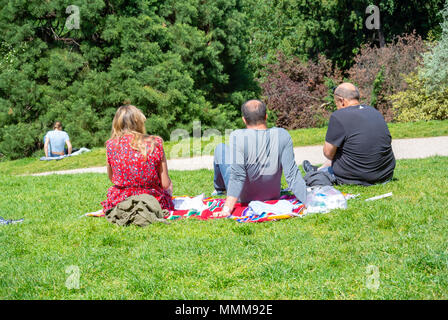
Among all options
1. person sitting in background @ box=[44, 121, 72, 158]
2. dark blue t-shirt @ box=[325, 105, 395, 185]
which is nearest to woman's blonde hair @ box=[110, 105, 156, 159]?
dark blue t-shirt @ box=[325, 105, 395, 185]

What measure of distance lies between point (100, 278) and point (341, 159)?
3.89m

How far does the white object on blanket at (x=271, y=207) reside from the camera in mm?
5229

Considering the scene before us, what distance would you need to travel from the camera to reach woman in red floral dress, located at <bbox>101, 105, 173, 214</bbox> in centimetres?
535

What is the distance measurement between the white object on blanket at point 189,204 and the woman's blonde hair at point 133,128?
93cm

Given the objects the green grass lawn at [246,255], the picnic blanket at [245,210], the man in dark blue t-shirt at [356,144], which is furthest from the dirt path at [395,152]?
the green grass lawn at [246,255]

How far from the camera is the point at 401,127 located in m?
14.5

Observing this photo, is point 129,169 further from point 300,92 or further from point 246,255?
point 300,92

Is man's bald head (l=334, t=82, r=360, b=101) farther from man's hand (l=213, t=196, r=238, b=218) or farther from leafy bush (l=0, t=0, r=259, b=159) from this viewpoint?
leafy bush (l=0, t=0, r=259, b=159)

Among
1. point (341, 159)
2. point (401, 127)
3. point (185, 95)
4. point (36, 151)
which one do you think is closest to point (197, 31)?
point (185, 95)

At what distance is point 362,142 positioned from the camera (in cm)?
622

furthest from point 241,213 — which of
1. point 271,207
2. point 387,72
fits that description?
point 387,72

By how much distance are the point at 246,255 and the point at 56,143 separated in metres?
12.4

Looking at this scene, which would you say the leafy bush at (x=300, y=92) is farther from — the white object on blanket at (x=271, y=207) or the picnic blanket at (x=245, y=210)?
the white object on blanket at (x=271, y=207)

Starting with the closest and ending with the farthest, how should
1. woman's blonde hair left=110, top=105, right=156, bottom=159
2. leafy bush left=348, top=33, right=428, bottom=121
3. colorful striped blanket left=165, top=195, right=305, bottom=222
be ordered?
colorful striped blanket left=165, top=195, right=305, bottom=222 → woman's blonde hair left=110, top=105, right=156, bottom=159 → leafy bush left=348, top=33, right=428, bottom=121
